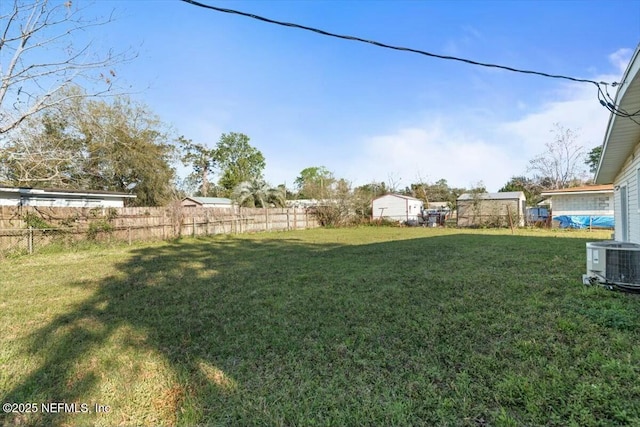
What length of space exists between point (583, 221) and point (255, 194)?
1867 cm

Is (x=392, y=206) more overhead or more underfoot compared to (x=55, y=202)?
more underfoot

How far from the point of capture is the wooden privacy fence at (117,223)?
29.1 feet

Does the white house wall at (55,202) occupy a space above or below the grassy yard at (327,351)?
above

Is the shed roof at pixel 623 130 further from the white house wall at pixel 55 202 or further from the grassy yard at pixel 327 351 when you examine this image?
the white house wall at pixel 55 202

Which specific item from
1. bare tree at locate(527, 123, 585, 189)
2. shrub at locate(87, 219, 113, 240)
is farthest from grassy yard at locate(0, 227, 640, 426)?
bare tree at locate(527, 123, 585, 189)

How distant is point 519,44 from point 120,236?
507 inches

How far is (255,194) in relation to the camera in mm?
19172

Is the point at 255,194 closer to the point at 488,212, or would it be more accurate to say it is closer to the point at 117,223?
the point at 117,223

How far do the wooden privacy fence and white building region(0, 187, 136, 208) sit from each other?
1839 millimetres

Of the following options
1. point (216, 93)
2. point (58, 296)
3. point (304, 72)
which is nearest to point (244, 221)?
point (216, 93)

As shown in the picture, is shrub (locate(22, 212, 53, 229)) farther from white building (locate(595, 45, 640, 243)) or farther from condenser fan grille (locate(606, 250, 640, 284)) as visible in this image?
condenser fan grille (locate(606, 250, 640, 284))

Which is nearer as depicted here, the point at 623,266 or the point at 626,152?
the point at 623,266

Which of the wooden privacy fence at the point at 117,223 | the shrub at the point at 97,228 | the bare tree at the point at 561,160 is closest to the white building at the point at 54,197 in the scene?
the wooden privacy fence at the point at 117,223

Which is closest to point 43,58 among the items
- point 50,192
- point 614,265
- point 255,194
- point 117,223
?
point 117,223
